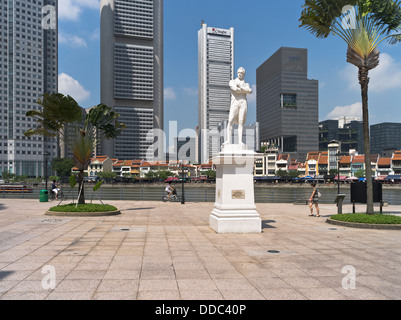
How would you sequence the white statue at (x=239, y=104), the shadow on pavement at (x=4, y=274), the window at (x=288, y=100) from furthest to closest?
the window at (x=288, y=100) → the white statue at (x=239, y=104) → the shadow on pavement at (x=4, y=274)

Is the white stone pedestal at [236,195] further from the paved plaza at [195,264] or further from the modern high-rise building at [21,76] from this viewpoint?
the modern high-rise building at [21,76]

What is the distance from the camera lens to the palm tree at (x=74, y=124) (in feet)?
55.2

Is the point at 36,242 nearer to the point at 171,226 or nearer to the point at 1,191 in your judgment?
the point at 171,226

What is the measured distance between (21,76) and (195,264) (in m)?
161

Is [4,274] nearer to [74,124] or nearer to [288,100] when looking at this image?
[74,124]

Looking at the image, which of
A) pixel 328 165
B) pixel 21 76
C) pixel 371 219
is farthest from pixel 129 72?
pixel 371 219

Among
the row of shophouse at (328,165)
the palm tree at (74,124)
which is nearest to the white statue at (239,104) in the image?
the palm tree at (74,124)

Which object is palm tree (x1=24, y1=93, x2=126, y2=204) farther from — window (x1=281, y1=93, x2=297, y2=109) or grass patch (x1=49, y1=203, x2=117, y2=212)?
window (x1=281, y1=93, x2=297, y2=109)

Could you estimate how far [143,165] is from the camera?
14075 cm

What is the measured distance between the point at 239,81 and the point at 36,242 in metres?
8.74

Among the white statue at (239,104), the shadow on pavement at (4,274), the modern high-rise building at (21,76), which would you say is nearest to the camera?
the shadow on pavement at (4,274)

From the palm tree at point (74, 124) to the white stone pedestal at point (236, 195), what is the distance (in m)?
8.90

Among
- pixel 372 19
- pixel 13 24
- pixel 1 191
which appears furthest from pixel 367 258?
pixel 13 24

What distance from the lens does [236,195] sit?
1150cm
